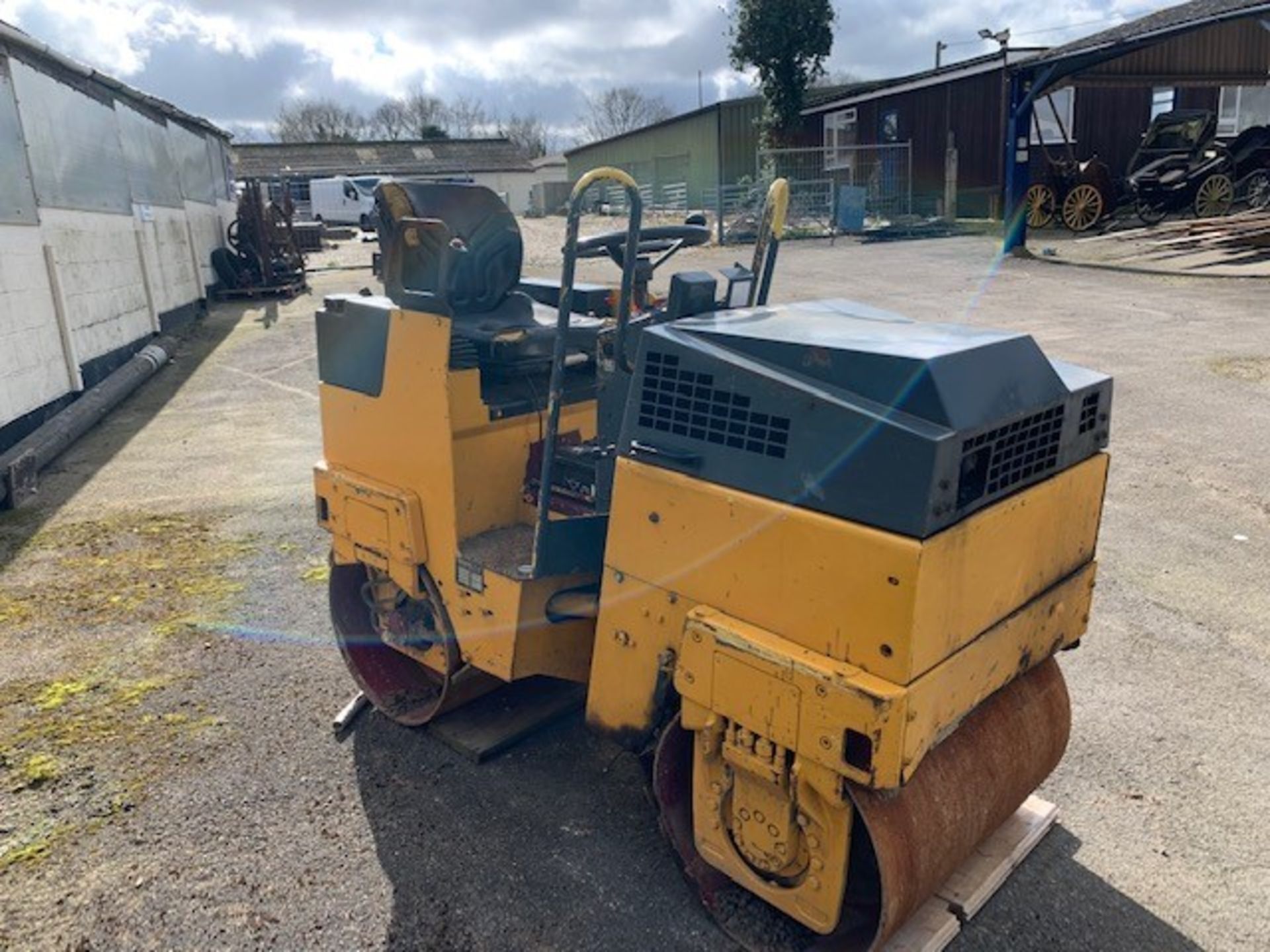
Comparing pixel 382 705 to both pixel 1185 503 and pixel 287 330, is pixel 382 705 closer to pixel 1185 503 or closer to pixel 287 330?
pixel 1185 503

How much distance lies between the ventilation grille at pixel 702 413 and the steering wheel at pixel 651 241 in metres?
0.52

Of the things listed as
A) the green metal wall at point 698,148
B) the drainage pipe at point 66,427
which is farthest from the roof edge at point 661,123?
the drainage pipe at point 66,427

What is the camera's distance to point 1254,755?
10.9ft

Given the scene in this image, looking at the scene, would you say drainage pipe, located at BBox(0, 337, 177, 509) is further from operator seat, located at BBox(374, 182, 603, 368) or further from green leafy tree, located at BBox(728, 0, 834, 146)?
green leafy tree, located at BBox(728, 0, 834, 146)

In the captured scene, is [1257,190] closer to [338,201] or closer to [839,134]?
[839,134]

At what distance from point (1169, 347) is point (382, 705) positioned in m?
8.67

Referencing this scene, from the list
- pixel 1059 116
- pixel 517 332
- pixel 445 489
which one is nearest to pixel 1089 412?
pixel 517 332

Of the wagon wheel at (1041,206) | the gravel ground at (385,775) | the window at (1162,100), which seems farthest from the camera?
the window at (1162,100)

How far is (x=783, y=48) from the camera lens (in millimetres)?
28375

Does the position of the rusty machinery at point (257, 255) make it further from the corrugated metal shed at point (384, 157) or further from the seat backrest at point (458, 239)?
the corrugated metal shed at point (384, 157)

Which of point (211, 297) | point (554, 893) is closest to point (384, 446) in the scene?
point (554, 893)

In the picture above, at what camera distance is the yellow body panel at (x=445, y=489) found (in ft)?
9.71

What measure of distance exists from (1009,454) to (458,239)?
1.80m

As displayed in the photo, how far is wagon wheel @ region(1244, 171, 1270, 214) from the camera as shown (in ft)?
58.7
